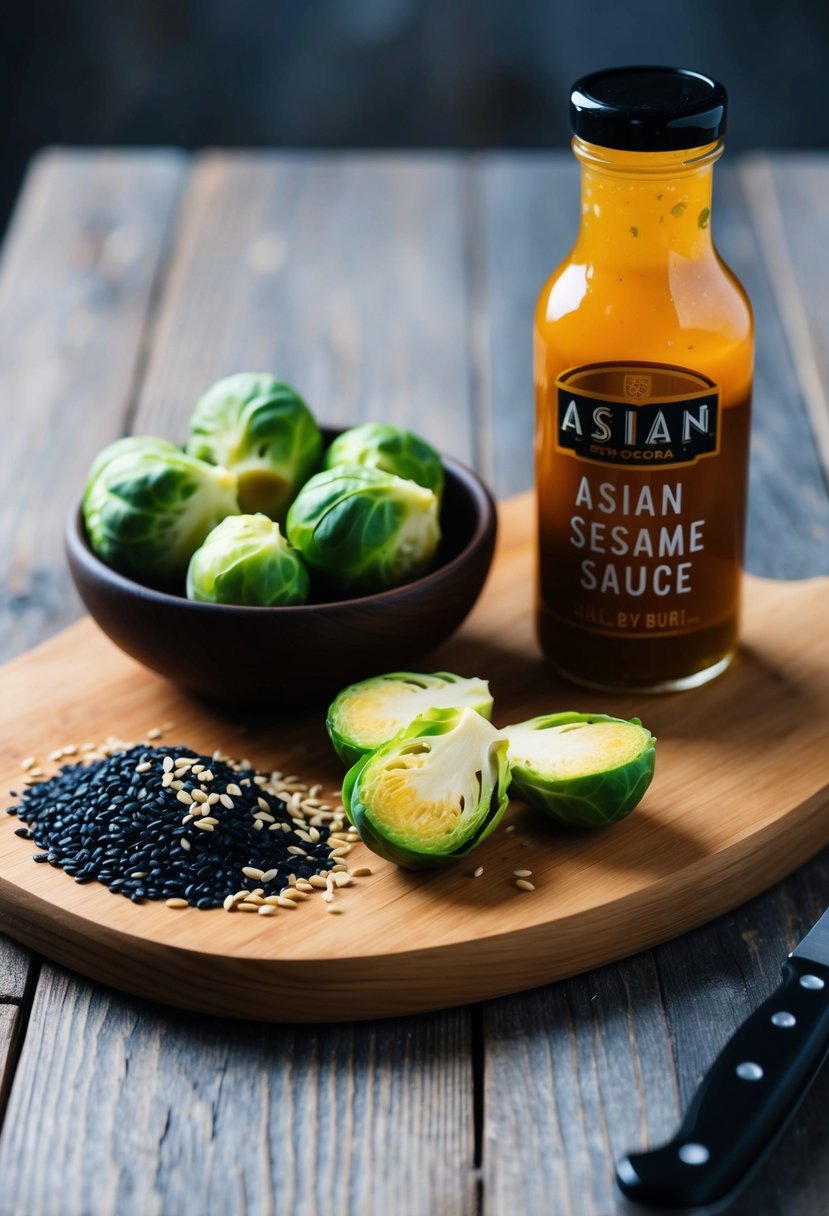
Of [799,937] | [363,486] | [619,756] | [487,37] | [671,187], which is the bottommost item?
[487,37]

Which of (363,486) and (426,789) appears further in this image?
(363,486)

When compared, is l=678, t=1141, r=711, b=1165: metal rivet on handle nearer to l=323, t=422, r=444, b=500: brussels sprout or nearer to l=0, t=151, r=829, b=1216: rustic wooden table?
l=0, t=151, r=829, b=1216: rustic wooden table

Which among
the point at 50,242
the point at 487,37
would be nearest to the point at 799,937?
the point at 50,242

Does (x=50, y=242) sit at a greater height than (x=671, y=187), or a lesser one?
lesser

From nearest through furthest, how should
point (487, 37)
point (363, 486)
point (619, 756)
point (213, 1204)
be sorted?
point (213, 1204) → point (619, 756) → point (363, 486) → point (487, 37)

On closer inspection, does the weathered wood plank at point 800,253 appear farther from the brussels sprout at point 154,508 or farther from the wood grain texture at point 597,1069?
the brussels sprout at point 154,508

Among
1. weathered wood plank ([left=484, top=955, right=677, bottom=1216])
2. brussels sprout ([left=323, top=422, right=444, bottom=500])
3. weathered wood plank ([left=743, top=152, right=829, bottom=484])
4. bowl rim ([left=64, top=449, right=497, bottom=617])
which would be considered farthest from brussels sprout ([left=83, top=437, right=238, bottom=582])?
weathered wood plank ([left=743, top=152, right=829, bottom=484])

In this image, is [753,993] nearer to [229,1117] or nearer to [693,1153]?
[693,1153]

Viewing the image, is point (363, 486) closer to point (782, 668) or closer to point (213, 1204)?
point (782, 668)
